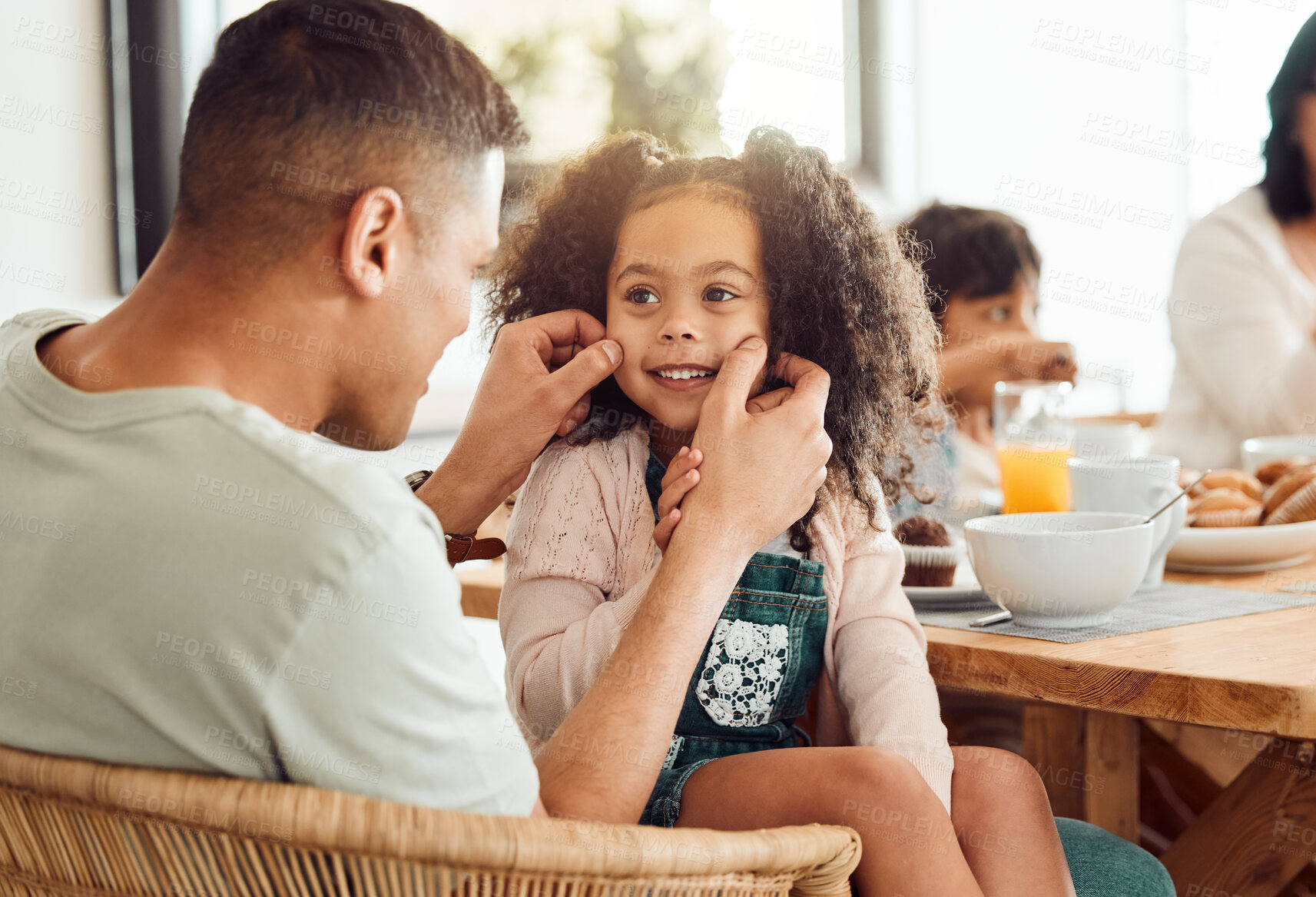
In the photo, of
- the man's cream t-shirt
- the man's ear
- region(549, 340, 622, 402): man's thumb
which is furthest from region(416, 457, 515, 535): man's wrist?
the man's cream t-shirt

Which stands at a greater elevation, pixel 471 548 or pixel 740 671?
pixel 471 548

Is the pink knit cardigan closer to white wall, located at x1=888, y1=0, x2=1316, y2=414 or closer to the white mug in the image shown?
the white mug

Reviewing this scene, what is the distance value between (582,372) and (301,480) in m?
0.53

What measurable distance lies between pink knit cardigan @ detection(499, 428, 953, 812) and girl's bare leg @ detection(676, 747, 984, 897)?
0.40ft

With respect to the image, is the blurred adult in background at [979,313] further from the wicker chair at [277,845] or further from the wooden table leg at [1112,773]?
the wicker chair at [277,845]

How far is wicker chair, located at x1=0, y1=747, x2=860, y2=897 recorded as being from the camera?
21.2 inches

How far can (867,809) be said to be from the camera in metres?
0.85

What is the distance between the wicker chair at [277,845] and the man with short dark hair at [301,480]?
0.05 m

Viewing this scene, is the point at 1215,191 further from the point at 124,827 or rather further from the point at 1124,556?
the point at 124,827

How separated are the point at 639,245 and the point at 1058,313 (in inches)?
133

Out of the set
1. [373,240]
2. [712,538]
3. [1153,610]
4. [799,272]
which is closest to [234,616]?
[373,240]

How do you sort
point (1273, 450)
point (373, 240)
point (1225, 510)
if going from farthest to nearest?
point (1273, 450) < point (1225, 510) < point (373, 240)

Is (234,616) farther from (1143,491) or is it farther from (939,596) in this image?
(1143,491)

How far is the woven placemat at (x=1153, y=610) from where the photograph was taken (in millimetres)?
1043
